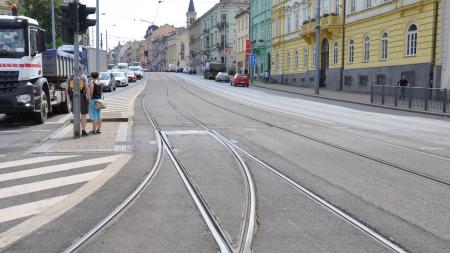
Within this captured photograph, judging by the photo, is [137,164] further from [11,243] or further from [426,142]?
[426,142]

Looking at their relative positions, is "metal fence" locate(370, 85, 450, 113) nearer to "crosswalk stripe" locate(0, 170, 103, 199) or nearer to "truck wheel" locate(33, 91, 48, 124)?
"truck wheel" locate(33, 91, 48, 124)

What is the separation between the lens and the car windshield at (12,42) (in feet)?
53.5

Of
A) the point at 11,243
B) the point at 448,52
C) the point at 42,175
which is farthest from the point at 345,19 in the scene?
the point at 11,243

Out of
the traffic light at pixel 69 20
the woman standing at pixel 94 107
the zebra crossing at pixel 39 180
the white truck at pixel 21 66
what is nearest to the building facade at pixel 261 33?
the white truck at pixel 21 66

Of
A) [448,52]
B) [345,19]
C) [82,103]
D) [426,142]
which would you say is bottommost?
[426,142]

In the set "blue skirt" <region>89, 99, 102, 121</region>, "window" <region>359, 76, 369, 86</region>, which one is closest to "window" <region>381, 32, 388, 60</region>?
"window" <region>359, 76, 369, 86</region>

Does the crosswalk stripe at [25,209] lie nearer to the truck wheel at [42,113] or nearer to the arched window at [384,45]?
the truck wheel at [42,113]

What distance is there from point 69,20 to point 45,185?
6225 mm

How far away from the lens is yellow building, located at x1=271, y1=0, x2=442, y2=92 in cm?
3275

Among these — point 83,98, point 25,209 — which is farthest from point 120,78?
point 25,209

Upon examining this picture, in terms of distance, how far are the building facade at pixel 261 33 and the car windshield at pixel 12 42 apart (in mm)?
53676

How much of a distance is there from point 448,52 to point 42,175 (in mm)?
27729

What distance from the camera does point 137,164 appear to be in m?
10.0

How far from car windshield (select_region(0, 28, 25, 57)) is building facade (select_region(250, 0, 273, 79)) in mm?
53676
